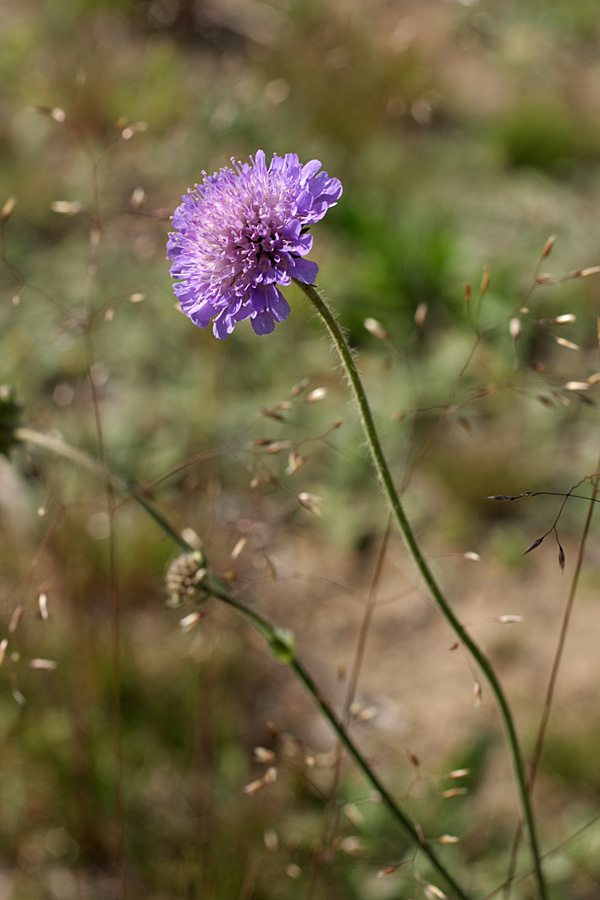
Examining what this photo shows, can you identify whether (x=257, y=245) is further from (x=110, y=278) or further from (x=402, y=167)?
(x=402, y=167)

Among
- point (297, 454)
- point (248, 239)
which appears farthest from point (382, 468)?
point (297, 454)

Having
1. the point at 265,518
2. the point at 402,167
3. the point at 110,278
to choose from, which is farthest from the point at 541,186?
the point at 265,518

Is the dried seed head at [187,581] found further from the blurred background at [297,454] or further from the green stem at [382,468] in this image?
the green stem at [382,468]

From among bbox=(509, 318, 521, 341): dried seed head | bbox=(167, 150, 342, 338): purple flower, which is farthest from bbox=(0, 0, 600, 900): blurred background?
bbox=(167, 150, 342, 338): purple flower

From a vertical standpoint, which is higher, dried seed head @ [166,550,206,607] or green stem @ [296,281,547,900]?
green stem @ [296,281,547,900]

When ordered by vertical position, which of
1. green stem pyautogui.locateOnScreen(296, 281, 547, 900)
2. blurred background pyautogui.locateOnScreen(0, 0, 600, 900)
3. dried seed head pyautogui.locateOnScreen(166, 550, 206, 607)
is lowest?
blurred background pyautogui.locateOnScreen(0, 0, 600, 900)

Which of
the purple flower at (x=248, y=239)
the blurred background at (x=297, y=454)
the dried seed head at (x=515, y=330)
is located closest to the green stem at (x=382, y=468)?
the purple flower at (x=248, y=239)

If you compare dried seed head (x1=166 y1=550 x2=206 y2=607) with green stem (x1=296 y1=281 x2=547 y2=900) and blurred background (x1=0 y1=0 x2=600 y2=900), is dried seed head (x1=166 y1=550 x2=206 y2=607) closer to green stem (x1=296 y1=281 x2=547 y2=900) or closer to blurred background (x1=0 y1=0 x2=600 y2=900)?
blurred background (x1=0 y1=0 x2=600 y2=900)
